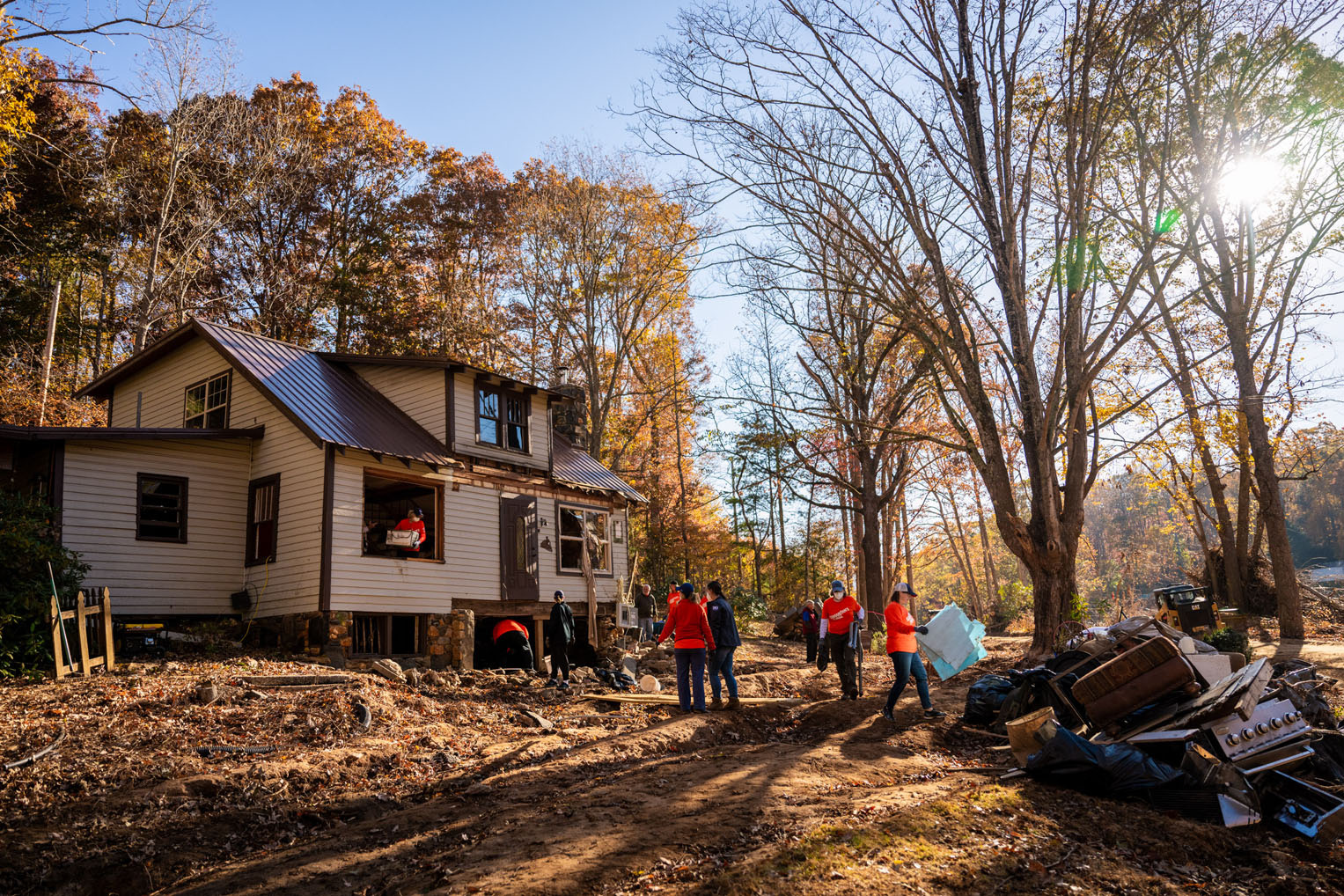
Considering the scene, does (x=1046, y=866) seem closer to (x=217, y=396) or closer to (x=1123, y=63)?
(x=1123, y=63)

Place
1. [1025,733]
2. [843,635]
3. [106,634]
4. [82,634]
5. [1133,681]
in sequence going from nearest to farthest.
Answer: [1025,733], [1133,681], [82,634], [106,634], [843,635]

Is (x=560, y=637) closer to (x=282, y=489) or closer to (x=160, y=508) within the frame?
(x=282, y=489)

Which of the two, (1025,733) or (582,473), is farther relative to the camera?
(582,473)

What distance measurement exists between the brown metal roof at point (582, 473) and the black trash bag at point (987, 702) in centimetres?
1117

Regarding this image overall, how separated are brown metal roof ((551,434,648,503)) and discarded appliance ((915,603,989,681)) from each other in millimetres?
9706

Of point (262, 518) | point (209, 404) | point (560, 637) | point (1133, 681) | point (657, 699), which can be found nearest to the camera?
point (1133, 681)

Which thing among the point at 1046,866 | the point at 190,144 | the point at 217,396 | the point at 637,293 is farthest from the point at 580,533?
the point at 190,144

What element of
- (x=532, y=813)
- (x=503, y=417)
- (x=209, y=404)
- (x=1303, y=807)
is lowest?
(x=1303, y=807)

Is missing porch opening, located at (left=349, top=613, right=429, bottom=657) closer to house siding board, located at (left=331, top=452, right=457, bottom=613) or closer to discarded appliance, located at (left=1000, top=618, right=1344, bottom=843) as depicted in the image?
house siding board, located at (left=331, top=452, right=457, bottom=613)

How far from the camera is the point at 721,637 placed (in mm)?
12125

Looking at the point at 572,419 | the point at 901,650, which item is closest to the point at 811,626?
the point at 901,650

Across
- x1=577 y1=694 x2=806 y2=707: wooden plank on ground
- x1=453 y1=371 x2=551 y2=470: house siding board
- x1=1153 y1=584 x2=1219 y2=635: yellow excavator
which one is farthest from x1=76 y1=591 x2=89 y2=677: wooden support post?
x1=1153 y1=584 x2=1219 y2=635: yellow excavator

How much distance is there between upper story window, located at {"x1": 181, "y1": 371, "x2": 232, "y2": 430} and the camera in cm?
1759

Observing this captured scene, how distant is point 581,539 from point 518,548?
6.92 ft
